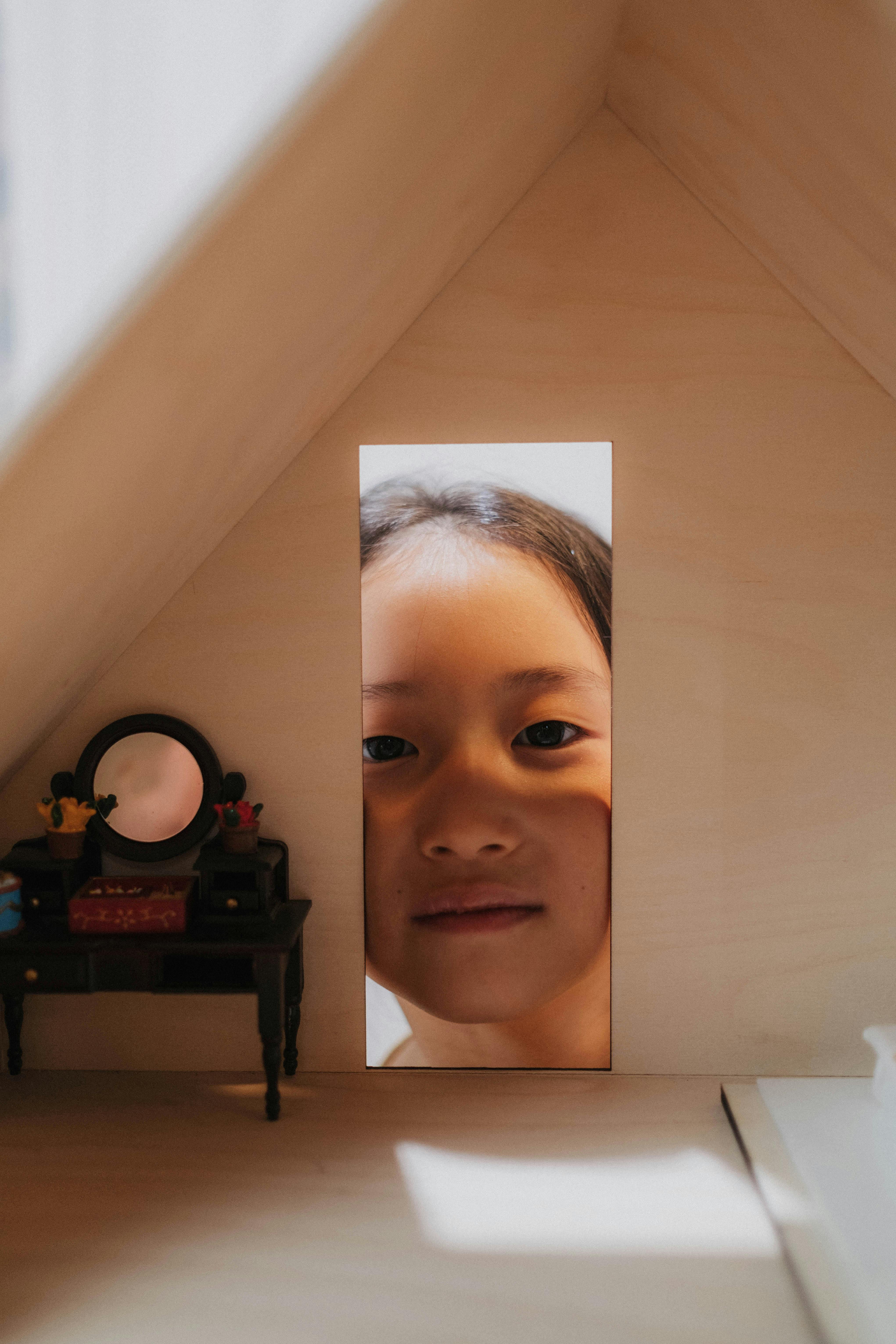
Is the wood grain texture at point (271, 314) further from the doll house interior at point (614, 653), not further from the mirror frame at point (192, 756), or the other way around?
the mirror frame at point (192, 756)

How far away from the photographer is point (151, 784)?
8.66 ft

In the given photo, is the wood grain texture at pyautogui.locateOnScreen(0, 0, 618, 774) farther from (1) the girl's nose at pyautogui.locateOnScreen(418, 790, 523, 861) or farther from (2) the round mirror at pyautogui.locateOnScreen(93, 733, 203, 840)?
(1) the girl's nose at pyautogui.locateOnScreen(418, 790, 523, 861)

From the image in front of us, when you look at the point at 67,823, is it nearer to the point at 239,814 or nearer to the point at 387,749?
the point at 239,814

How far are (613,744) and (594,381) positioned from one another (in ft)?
3.17

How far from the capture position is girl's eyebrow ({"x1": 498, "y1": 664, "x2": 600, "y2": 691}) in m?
2.55

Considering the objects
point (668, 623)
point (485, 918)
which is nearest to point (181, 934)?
point (485, 918)

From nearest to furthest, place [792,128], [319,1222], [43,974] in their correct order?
1. [792,128]
2. [319,1222]
3. [43,974]

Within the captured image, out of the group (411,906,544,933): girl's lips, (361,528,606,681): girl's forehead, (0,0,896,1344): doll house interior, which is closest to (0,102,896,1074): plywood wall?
(0,0,896,1344): doll house interior

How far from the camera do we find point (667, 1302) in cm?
179

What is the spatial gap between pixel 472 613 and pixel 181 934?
3.59 feet

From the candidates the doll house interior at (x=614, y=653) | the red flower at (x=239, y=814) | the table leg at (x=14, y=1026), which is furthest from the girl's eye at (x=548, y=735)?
the table leg at (x=14, y=1026)

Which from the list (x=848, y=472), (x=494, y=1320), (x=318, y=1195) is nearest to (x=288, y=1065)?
(x=318, y=1195)

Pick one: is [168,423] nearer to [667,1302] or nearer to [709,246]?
[709,246]

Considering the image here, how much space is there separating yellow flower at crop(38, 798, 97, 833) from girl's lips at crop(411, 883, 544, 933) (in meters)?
0.95
